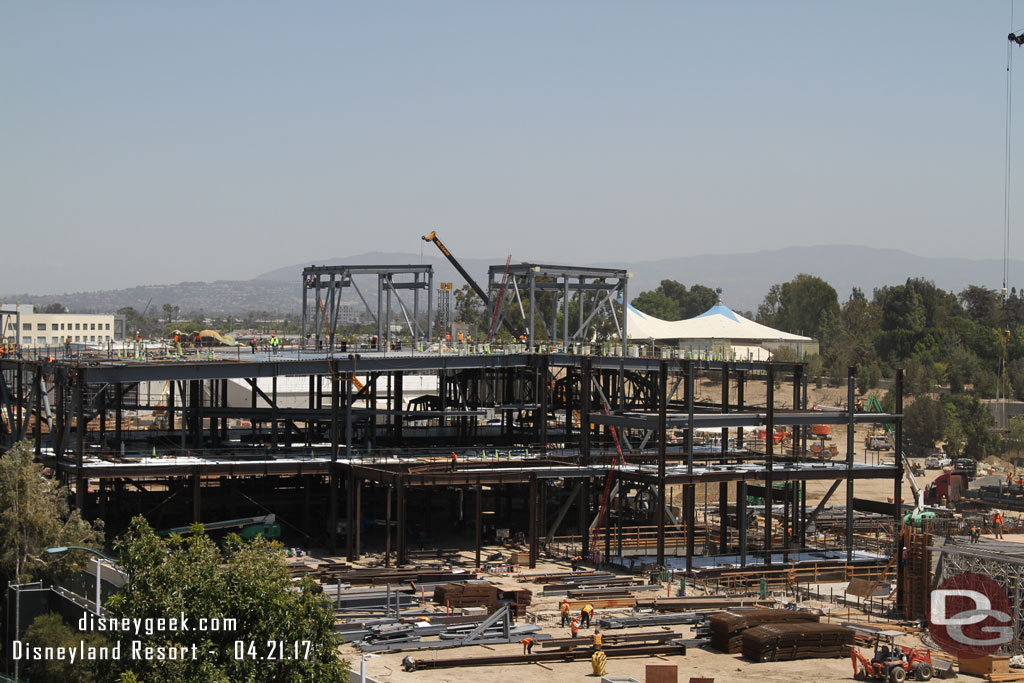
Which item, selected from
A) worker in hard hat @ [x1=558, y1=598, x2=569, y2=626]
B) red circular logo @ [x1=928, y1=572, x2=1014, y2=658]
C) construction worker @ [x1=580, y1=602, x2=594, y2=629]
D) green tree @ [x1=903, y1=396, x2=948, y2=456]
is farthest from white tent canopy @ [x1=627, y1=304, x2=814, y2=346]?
construction worker @ [x1=580, y1=602, x2=594, y2=629]

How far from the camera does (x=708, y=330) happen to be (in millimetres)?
144500

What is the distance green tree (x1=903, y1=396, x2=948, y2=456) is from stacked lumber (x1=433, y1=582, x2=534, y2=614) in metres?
72.9

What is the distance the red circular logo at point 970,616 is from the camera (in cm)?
4119

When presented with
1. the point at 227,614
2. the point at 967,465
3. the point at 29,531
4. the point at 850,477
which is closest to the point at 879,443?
the point at 967,465

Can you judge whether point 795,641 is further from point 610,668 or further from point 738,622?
point 610,668

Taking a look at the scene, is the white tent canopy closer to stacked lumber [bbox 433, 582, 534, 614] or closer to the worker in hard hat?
stacked lumber [bbox 433, 582, 534, 614]

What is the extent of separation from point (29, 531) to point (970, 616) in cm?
3273

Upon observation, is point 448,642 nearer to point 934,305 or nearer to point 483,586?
point 483,586

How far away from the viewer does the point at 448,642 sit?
A: 4041cm

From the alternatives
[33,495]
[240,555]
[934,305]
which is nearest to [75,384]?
[33,495]

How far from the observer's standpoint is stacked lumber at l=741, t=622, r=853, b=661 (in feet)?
132

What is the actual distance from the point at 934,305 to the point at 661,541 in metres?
126

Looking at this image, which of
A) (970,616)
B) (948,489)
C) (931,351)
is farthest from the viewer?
(931,351)

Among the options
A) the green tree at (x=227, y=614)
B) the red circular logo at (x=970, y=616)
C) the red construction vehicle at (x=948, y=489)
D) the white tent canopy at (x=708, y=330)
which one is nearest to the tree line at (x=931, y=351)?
the white tent canopy at (x=708, y=330)
